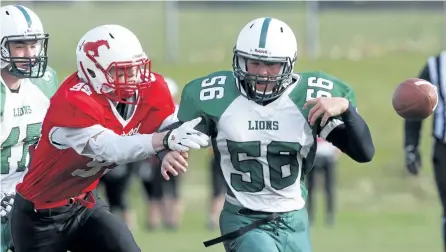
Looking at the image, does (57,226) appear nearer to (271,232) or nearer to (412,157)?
(271,232)

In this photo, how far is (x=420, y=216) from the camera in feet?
44.7

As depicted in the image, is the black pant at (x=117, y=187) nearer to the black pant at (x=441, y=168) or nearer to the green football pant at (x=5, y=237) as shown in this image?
the black pant at (x=441, y=168)

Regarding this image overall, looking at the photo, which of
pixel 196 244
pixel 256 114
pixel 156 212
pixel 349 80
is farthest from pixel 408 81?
pixel 349 80

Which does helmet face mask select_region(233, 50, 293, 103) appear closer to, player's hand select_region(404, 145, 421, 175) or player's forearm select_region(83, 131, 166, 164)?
player's forearm select_region(83, 131, 166, 164)

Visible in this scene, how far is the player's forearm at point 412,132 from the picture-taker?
8180 mm

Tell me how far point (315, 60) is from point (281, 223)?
559 inches

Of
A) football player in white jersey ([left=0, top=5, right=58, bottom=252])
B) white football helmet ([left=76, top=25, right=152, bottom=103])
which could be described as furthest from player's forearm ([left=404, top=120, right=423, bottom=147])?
white football helmet ([left=76, top=25, right=152, bottom=103])

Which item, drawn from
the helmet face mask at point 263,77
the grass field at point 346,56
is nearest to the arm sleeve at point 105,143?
the helmet face mask at point 263,77

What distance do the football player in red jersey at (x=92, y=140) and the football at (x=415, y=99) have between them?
1168 mm

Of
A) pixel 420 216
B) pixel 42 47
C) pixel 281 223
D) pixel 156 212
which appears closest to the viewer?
pixel 281 223

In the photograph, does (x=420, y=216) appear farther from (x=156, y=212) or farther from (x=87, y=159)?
(x=87, y=159)

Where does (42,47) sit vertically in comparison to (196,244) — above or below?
above

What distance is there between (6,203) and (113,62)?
1.23 m

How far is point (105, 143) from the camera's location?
532 centimetres
